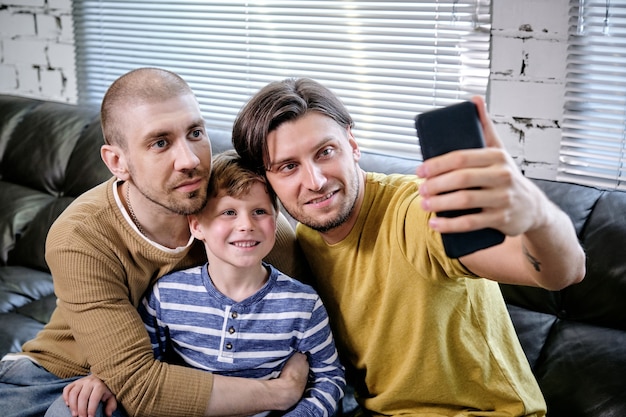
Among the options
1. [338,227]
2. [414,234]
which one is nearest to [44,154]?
[338,227]

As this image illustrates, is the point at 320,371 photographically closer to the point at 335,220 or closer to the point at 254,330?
the point at 254,330

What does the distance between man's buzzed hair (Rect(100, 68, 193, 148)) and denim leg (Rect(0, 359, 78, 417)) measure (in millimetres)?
572

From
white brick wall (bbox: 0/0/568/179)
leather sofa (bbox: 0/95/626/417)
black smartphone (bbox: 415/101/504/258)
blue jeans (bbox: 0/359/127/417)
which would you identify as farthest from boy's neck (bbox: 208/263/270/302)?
white brick wall (bbox: 0/0/568/179)

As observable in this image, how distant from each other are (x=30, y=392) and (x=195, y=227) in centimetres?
53

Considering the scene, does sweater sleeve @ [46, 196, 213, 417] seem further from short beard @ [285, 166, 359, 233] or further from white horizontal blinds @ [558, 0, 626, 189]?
white horizontal blinds @ [558, 0, 626, 189]

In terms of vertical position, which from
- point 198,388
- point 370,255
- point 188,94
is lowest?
point 198,388

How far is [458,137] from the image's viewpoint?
3.10 feet

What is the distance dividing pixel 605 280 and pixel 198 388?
99 cm

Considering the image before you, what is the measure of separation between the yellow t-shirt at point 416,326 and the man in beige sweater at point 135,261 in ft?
0.66

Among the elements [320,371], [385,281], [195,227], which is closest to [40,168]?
[195,227]

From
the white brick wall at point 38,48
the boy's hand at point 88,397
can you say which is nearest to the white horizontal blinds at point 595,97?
the boy's hand at point 88,397

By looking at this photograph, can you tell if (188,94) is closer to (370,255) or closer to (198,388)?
(370,255)

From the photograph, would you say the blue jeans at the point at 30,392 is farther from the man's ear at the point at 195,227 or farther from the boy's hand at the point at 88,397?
the man's ear at the point at 195,227

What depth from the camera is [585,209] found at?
179cm
